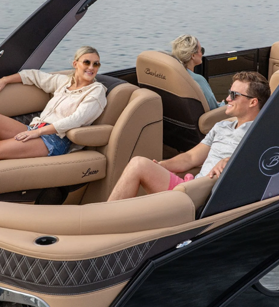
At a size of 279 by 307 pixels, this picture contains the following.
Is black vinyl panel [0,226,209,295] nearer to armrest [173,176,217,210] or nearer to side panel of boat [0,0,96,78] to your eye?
armrest [173,176,217,210]

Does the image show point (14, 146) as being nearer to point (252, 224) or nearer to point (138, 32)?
point (252, 224)

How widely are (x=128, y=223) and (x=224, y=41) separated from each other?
37.9 ft

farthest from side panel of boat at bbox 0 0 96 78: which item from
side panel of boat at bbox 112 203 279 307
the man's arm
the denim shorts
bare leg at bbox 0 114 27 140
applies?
side panel of boat at bbox 112 203 279 307

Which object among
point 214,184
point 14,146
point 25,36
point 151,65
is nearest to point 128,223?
point 214,184

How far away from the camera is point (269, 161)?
2.27m

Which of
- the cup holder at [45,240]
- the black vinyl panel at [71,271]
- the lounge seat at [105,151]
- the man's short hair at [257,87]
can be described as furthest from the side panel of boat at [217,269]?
the lounge seat at [105,151]

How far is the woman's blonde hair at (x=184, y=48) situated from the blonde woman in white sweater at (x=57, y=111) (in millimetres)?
671

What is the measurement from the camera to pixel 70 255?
1.96 meters

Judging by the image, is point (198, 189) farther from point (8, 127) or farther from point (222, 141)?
point (8, 127)

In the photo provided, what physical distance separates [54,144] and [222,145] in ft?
3.37

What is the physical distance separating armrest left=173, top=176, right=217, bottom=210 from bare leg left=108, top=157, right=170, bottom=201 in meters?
0.44

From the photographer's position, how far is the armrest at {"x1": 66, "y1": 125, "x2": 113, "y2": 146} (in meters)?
3.23

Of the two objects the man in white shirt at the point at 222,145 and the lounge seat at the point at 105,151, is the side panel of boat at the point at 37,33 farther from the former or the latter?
the man in white shirt at the point at 222,145

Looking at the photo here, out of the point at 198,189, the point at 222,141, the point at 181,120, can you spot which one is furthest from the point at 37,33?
the point at 198,189
